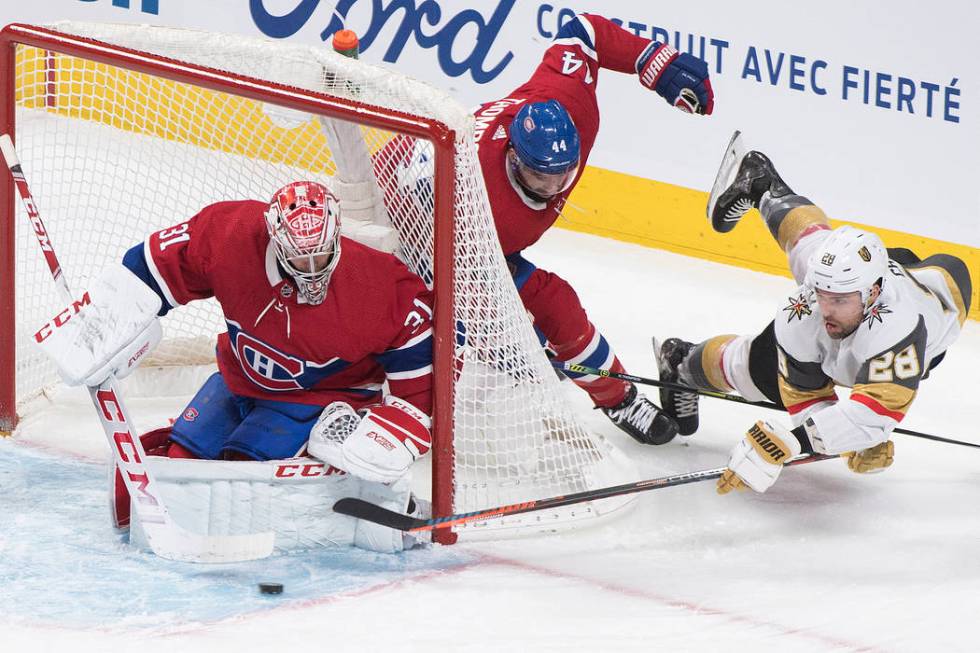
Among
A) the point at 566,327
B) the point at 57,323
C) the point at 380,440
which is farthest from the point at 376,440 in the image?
the point at 566,327

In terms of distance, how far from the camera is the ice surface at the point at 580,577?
2.72 m

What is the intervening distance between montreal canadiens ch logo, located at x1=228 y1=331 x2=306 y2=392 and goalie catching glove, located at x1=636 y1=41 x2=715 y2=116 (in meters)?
1.33

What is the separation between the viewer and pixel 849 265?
10.0 ft

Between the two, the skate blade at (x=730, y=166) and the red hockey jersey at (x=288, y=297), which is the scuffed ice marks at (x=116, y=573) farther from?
the skate blade at (x=730, y=166)

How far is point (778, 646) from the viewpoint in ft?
9.07

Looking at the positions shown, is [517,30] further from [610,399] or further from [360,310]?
[360,310]

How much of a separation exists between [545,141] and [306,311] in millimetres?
717

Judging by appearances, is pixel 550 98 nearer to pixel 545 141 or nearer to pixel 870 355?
pixel 545 141

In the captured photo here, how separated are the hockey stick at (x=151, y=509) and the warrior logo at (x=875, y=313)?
134 cm

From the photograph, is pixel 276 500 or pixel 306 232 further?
pixel 276 500

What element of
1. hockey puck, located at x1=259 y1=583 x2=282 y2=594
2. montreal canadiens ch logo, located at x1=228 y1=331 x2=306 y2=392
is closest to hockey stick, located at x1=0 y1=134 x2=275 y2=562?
hockey puck, located at x1=259 y1=583 x2=282 y2=594

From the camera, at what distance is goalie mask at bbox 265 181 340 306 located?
278cm

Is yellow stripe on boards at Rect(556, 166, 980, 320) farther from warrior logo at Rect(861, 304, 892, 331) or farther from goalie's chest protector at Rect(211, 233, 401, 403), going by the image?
goalie's chest protector at Rect(211, 233, 401, 403)

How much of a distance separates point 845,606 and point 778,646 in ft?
0.88
